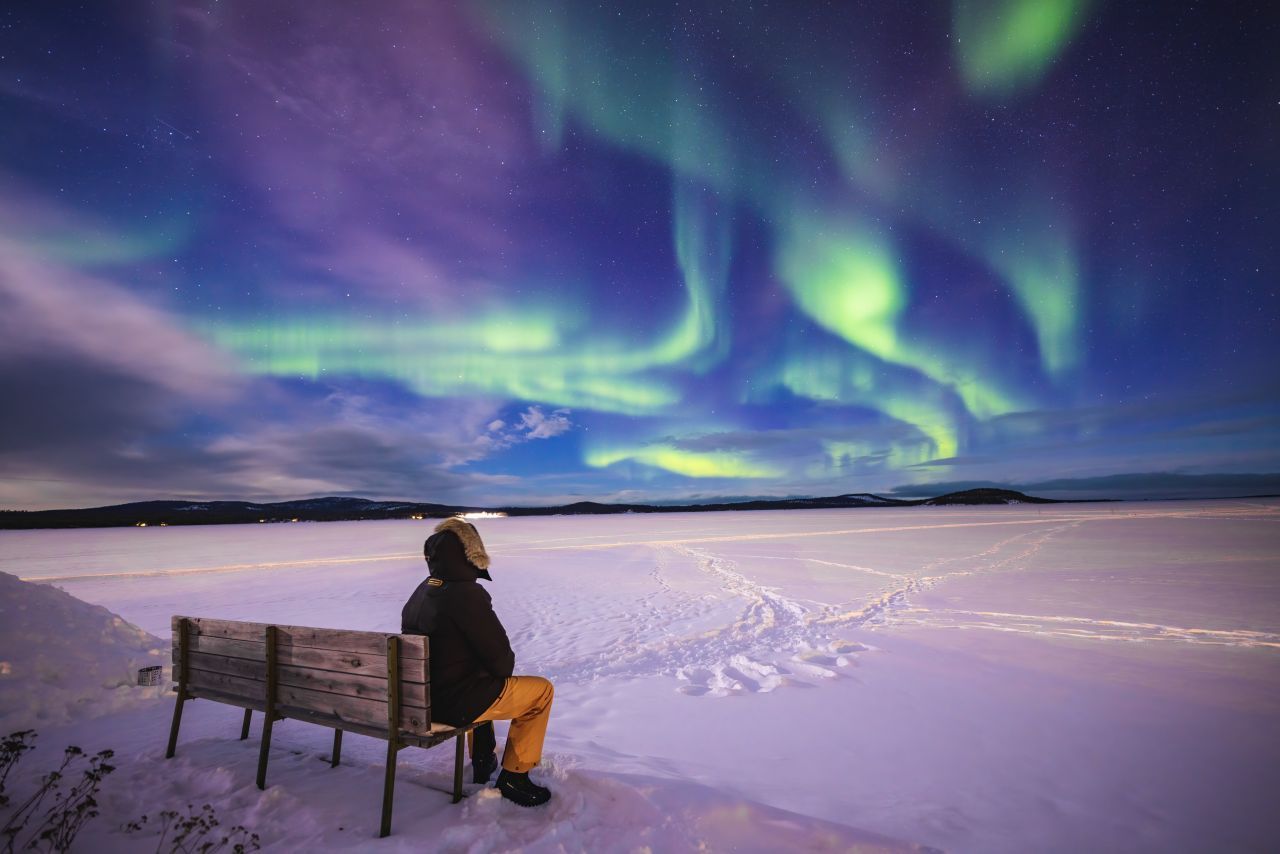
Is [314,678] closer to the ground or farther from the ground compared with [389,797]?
farther from the ground

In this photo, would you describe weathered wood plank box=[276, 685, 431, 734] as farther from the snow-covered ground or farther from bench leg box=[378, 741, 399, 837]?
the snow-covered ground

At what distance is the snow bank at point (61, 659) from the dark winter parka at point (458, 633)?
402 centimetres

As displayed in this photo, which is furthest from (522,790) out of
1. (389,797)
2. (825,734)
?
(825,734)

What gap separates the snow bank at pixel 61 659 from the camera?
4914 mm

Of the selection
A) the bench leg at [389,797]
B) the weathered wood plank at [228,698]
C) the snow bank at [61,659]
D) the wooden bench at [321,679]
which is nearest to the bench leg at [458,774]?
the wooden bench at [321,679]

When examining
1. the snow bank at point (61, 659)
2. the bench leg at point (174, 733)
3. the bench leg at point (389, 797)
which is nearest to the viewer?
the bench leg at point (389, 797)

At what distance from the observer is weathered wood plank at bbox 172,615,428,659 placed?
3352 millimetres

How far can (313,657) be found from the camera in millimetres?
3791

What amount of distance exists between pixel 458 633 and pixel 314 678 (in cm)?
113

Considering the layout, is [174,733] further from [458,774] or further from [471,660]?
[471,660]

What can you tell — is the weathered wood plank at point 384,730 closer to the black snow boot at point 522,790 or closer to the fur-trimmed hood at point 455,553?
the black snow boot at point 522,790

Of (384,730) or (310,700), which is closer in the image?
(384,730)

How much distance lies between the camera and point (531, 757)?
3701 mm

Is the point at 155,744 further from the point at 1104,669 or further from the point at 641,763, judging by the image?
the point at 1104,669
